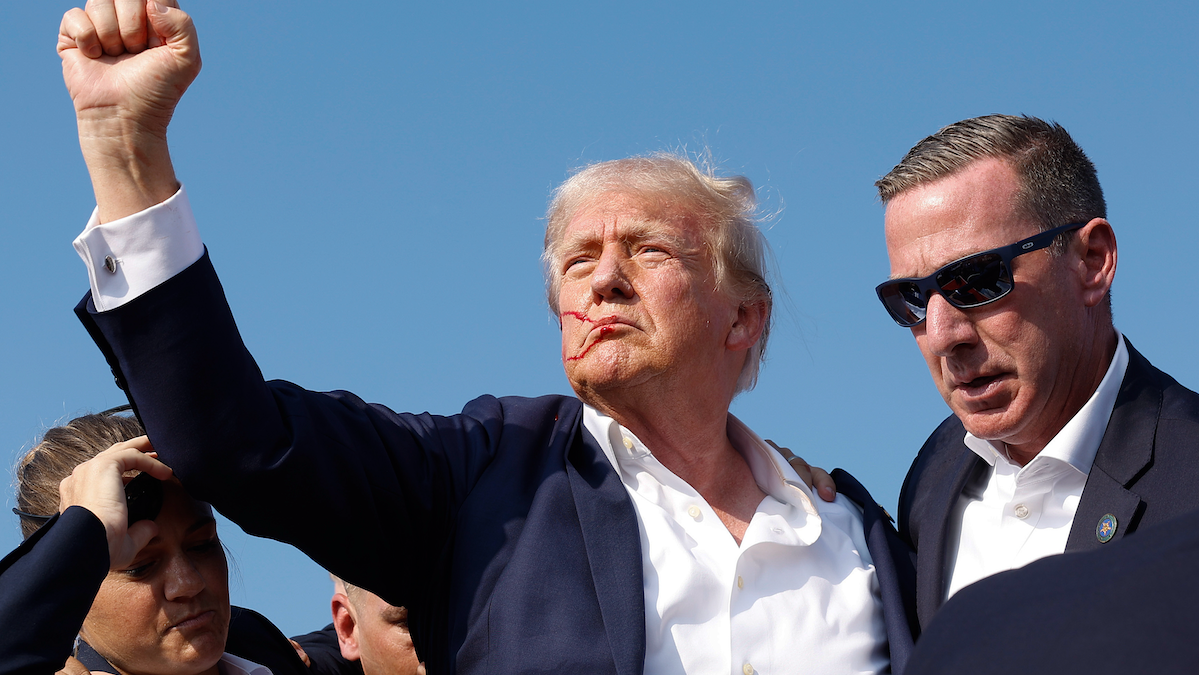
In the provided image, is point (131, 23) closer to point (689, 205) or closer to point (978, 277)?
point (689, 205)

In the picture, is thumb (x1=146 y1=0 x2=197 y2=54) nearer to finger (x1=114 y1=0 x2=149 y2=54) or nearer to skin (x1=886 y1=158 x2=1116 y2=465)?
finger (x1=114 y1=0 x2=149 y2=54)

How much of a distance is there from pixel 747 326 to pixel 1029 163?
1090 mm

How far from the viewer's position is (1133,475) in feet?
10.8

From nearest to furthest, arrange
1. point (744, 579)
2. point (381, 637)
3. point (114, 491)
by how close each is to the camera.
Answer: point (114, 491), point (744, 579), point (381, 637)

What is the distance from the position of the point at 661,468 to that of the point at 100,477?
1.61 m

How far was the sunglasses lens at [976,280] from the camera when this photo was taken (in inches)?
143

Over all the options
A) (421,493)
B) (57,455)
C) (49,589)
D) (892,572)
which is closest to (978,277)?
(892,572)

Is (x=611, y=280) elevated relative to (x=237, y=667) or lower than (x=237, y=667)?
elevated

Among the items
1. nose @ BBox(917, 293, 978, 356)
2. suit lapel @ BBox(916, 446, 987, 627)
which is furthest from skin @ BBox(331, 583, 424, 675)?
nose @ BBox(917, 293, 978, 356)

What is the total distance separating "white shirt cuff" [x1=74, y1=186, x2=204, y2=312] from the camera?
283cm

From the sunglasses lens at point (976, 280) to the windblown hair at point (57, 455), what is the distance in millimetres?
2568

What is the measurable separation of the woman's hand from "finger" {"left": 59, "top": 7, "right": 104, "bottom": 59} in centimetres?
104

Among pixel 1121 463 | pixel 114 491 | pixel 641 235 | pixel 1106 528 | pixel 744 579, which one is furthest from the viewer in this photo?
pixel 641 235

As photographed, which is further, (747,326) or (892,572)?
(747,326)
